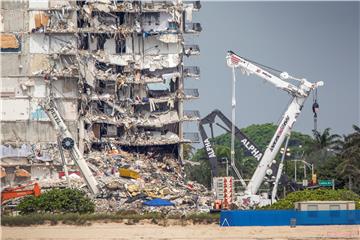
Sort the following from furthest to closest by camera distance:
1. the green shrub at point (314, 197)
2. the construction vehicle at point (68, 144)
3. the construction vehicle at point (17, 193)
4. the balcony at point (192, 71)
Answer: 1. the balcony at point (192, 71)
2. the construction vehicle at point (68, 144)
3. the construction vehicle at point (17, 193)
4. the green shrub at point (314, 197)

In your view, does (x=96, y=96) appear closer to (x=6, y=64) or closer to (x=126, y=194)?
(x=6, y=64)

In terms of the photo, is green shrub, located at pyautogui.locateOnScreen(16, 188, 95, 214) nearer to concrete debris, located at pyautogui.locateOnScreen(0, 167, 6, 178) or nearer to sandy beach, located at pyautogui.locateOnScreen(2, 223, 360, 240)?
sandy beach, located at pyautogui.locateOnScreen(2, 223, 360, 240)

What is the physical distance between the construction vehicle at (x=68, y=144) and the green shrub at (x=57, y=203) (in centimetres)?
709

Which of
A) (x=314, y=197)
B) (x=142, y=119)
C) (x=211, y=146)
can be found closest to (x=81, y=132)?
(x=142, y=119)

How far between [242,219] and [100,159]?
1492 inches

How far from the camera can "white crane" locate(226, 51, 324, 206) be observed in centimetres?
12631

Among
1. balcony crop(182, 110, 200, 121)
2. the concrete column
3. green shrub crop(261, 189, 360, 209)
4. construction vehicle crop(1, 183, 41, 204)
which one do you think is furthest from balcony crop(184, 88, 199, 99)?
green shrub crop(261, 189, 360, 209)

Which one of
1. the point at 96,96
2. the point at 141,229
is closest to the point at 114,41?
the point at 96,96

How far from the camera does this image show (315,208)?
330 feet

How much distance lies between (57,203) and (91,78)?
3605 cm

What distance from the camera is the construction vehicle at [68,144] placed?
117938 mm

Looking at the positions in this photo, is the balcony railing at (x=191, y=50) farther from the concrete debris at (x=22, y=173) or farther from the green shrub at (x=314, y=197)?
the green shrub at (x=314, y=197)

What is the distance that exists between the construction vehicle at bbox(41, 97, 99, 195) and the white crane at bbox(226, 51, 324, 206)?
11646mm

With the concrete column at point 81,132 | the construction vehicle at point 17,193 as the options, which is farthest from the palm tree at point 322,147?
the construction vehicle at point 17,193
